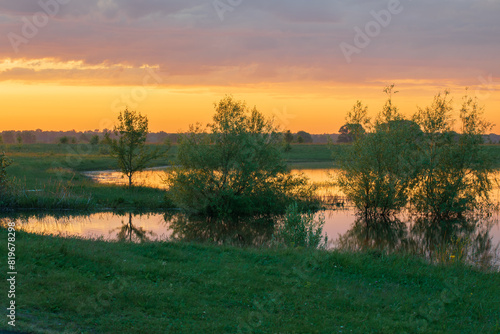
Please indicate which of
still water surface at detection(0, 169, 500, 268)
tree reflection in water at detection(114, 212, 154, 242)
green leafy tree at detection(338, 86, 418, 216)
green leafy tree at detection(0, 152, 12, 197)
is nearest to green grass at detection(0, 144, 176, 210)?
green leafy tree at detection(0, 152, 12, 197)

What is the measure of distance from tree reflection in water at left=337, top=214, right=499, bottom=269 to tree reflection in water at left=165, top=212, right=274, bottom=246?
4.51 meters

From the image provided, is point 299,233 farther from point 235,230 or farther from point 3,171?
point 3,171

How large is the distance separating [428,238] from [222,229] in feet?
37.4

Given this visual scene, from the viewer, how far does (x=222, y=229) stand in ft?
87.3

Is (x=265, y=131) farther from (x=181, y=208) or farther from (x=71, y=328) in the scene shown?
(x=71, y=328)

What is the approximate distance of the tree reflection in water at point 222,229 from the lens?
23.4 m

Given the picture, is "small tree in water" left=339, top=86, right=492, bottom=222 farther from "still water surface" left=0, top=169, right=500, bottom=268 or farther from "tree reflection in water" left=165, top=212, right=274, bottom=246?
"tree reflection in water" left=165, top=212, right=274, bottom=246

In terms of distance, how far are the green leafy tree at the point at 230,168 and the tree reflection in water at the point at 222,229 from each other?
112cm

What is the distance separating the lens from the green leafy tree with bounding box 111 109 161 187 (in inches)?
1563

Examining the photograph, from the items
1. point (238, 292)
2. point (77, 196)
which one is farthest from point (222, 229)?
A: point (238, 292)

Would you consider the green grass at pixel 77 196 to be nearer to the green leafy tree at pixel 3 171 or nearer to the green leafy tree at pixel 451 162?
the green leafy tree at pixel 3 171


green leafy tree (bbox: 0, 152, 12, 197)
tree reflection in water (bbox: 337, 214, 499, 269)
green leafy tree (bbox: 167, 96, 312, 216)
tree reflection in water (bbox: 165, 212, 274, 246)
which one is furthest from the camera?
green leafy tree (bbox: 167, 96, 312, 216)

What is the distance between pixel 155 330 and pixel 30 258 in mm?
5160

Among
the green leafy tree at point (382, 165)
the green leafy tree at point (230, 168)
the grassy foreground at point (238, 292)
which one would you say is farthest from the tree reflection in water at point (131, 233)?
the green leafy tree at point (382, 165)
